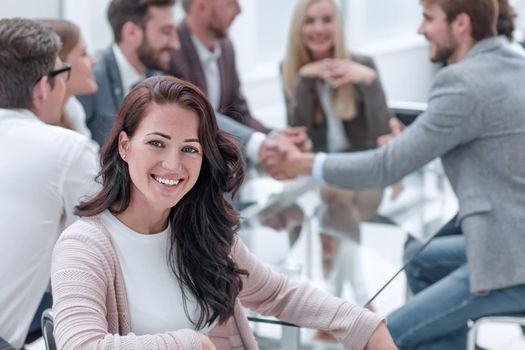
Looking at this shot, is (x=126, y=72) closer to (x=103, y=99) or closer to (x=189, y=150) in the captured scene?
(x=103, y=99)

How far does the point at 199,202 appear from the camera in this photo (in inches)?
73.9

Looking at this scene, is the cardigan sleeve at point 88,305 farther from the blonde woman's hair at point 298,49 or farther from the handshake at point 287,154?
the blonde woman's hair at point 298,49

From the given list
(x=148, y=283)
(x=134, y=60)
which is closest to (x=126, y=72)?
(x=134, y=60)

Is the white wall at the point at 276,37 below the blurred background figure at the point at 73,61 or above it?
below

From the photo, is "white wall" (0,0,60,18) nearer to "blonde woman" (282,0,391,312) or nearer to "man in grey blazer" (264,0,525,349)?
"blonde woman" (282,0,391,312)

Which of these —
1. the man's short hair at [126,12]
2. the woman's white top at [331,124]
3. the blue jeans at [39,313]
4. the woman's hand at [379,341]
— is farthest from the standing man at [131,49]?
the woman's hand at [379,341]

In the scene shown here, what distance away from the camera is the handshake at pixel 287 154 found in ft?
10.5

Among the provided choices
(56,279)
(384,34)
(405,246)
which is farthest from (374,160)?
(384,34)

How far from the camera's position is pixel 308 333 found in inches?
131

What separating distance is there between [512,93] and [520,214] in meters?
0.33

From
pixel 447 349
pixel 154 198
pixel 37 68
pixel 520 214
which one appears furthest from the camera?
pixel 447 349

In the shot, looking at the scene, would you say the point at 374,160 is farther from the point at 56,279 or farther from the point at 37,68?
the point at 56,279

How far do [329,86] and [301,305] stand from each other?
1987 millimetres

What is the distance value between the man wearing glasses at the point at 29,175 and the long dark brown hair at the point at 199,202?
0.42m
